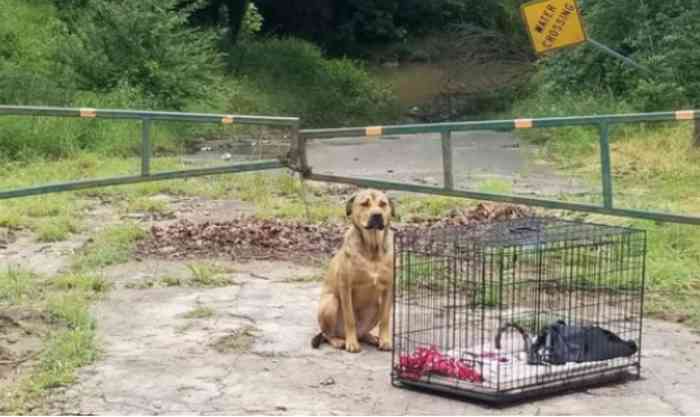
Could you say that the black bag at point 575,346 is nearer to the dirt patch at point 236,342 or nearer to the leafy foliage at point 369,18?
the dirt patch at point 236,342

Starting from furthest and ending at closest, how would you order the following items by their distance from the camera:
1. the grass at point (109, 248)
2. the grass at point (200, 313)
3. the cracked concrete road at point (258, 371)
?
1. the grass at point (109, 248)
2. the grass at point (200, 313)
3. the cracked concrete road at point (258, 371)

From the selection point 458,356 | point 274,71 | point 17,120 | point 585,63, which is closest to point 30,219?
point 17,120

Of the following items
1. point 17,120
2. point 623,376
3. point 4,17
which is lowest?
point 623,376

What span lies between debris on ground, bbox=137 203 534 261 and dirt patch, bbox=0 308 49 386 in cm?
218

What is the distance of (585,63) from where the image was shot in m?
20.7

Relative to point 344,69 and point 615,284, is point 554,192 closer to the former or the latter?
point 615,284

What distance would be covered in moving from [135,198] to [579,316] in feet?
20.3

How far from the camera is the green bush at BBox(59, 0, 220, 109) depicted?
20125mm

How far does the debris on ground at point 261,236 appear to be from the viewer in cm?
993

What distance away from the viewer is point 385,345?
23.6 feet

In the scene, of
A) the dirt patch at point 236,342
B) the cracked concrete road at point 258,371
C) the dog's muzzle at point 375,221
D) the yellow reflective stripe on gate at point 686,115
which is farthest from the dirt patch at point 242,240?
the yellow reflective stripe on gate at point 686,115

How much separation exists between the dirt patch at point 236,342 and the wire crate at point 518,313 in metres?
0.90

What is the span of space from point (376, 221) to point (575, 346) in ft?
4.48

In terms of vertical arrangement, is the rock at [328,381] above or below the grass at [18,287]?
below
